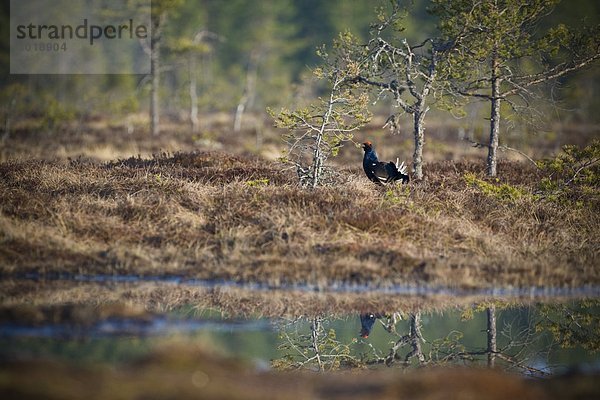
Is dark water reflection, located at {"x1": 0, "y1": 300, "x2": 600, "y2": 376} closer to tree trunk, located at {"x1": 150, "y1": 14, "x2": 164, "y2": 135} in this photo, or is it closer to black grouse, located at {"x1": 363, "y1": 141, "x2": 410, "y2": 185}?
black grouse, located at {"x1": 363, "y1": 141, "x2": 410, "y2": 185}

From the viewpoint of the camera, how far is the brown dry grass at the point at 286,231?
41.6 ft

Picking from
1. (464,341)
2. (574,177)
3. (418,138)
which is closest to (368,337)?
(464,341)

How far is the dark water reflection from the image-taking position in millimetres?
9031

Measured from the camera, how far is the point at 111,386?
6711 millimetres

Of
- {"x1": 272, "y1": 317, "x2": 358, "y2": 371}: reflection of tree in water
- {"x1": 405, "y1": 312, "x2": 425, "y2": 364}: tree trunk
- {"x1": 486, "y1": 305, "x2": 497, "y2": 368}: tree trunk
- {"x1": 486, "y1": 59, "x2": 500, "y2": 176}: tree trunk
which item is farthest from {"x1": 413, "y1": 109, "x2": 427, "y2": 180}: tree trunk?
{"x1": 272, "y1": 317, "x2": 358, "y2": 371}: reflection of tree in water

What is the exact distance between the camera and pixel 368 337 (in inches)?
429

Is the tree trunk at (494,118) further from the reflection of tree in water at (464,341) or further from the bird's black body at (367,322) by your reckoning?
the bird's black body at (367,322)

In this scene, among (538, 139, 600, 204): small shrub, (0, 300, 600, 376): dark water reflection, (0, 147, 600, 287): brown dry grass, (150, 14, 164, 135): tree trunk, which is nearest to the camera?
(0, 300, 600, 376): dark water reflection

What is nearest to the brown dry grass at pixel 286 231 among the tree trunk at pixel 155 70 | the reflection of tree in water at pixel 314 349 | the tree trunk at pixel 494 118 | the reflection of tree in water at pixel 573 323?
the reflection of tree in water at pixel 573 323

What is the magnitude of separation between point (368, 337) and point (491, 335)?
→ 6.28ft

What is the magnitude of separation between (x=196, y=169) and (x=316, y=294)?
7636 millimetres

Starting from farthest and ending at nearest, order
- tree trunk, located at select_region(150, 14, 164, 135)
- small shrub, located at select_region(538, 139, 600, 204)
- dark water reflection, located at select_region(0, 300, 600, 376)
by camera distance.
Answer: tree trunk, located at select_region(150, 14, 164, 135) → small shrub, located at select_region(538, 139, 600, 204) → dark water reflection, located at select_region(0, 300, 600, 376)

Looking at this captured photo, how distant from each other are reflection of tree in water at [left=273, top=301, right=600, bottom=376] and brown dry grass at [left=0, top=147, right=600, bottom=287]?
0.98 m

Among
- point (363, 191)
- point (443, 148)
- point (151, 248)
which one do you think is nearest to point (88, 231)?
point (151, 248)
